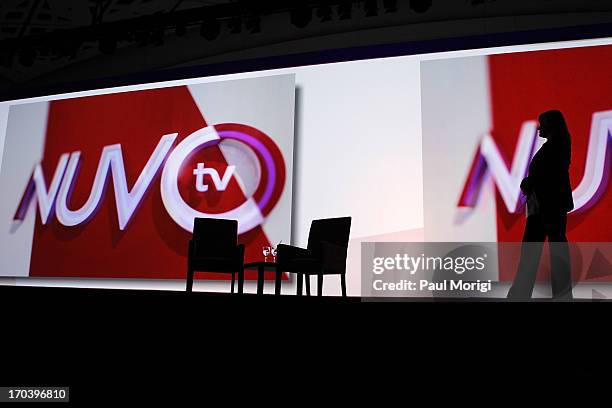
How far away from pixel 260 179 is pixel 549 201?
144 inches

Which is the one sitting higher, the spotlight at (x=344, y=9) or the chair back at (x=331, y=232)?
the spotlight at (x=344, y=9)

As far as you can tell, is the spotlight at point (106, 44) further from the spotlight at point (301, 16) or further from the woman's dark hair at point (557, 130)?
the woman's dark hair at point (557, 130)

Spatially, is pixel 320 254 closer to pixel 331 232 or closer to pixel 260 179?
pixel 331 232

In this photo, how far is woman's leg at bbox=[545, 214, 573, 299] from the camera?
3.44 m

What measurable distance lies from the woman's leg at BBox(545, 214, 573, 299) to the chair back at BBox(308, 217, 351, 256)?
6.42 feet

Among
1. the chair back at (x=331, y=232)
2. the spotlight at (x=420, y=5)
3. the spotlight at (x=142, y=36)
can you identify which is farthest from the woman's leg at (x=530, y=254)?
the spotlight at (x=142, y=36)

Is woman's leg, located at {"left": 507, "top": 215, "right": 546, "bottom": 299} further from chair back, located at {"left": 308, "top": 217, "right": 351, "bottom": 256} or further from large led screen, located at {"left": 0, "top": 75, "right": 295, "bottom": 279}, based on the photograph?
large led screen, located at {"left": 0, "top": 75, "right": 295, "bottom": 279}

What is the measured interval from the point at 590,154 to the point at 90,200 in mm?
5872

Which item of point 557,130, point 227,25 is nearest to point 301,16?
point 227,25

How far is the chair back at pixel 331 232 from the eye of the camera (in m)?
5.24

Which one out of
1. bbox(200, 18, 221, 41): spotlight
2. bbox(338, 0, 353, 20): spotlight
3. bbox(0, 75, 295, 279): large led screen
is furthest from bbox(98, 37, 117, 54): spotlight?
bbox(338, 0, 353, 20): spotlight

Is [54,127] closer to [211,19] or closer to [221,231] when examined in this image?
[211,19]

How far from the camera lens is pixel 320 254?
4.81 metres

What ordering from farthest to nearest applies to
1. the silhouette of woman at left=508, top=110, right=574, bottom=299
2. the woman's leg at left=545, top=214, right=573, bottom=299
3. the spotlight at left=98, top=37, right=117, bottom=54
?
the spotlight at left=98, top=37, right=117, bottom=54
the silhouette of woman at left=508, top=110, right=574, bottom=299
the woman's leg at left=545, top=214, right=573, bottom=299
